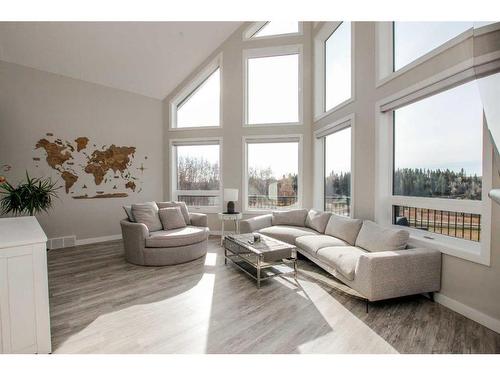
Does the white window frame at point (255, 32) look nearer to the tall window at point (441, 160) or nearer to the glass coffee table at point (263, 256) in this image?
the tall window at point (441, 160)

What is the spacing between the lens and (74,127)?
14.8 ft

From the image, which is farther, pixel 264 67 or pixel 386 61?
pixel 264 67

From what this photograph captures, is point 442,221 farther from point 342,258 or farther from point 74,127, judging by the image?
point 74,127

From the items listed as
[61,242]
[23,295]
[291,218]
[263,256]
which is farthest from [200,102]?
[23,295]

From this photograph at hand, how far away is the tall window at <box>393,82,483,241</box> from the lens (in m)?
2.20

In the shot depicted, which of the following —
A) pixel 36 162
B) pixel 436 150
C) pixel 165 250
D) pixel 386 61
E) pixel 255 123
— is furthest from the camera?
pixel 255 123

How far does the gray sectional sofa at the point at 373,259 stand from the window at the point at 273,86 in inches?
105

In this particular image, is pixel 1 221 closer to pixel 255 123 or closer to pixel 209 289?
pixel 209 289

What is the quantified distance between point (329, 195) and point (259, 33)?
150 inches

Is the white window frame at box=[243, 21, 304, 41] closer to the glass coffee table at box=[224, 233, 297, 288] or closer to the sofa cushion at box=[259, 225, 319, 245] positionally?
the sofa cushion at box=[259, 225, 319, 245]

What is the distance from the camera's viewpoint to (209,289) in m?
2.70

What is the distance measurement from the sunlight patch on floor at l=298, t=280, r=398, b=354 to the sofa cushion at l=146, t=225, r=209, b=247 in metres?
2.02
